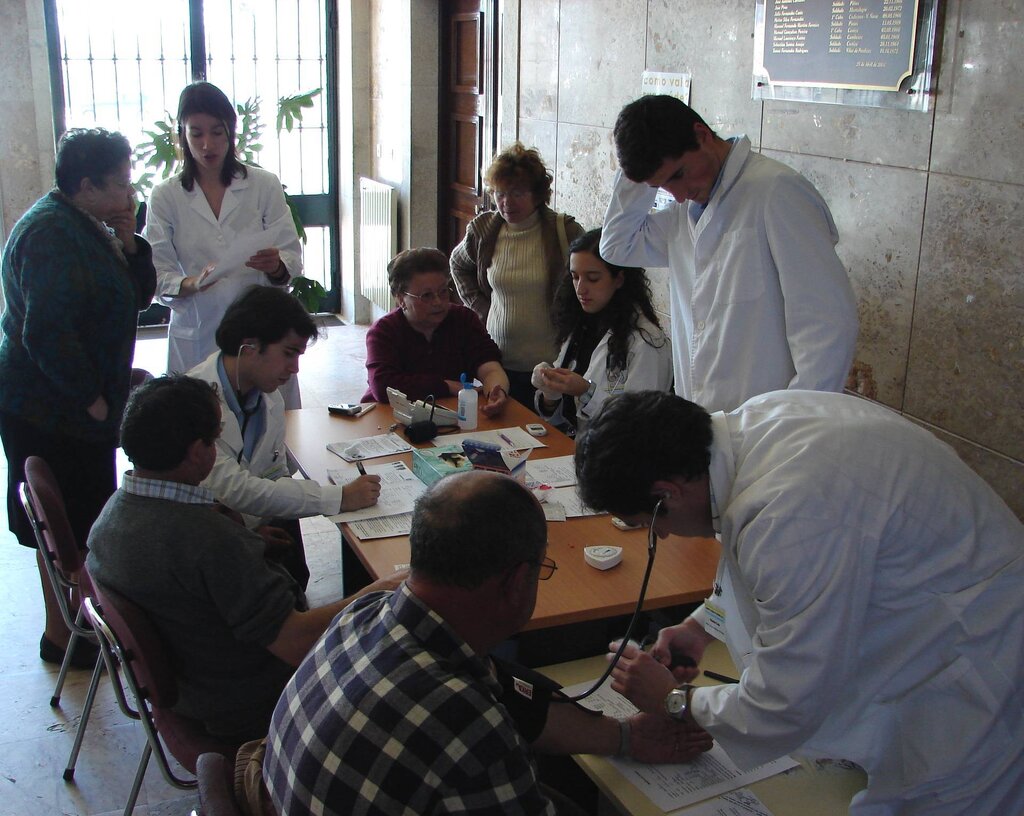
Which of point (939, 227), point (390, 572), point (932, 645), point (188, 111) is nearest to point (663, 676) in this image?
point (932, 645)

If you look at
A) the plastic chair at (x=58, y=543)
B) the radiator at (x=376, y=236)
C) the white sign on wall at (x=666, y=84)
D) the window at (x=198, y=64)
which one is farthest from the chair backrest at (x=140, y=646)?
the window at (x=198, y=64)

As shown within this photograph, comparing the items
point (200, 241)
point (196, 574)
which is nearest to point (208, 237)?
point (200, 241)

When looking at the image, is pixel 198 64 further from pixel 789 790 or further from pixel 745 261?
pixel 789 790

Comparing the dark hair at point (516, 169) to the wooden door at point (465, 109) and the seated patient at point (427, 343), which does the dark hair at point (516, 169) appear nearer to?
the seated patient at point (427, 343)

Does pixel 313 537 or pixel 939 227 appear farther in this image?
pixel 313 537

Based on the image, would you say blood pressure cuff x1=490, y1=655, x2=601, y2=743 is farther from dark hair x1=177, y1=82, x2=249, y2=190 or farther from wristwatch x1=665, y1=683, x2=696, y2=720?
dark hair x1=177, y1=82, x2=249, y2=190

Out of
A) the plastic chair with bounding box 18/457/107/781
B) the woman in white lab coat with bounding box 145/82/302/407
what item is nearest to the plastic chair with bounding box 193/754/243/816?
the plastic chair with bounding box 18/457/107/781

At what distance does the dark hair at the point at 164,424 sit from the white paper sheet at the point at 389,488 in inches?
23.4

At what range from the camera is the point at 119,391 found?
130 inches

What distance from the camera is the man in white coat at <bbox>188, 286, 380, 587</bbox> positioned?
2.71 metres

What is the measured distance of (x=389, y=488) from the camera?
2930mm

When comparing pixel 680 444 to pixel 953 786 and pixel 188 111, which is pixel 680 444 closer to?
pixel 953 786

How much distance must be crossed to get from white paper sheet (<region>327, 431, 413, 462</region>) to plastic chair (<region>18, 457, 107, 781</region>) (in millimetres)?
821

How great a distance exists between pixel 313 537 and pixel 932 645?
3217 millimetres
